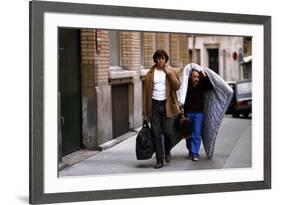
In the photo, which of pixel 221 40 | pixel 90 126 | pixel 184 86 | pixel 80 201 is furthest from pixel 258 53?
pixel 80 201

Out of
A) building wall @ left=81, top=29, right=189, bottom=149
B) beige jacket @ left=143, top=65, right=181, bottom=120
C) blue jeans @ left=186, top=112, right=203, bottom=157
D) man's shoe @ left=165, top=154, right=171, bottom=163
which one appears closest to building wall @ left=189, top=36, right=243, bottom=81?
building wall @ left=81, top=29, right=189, bottom=149

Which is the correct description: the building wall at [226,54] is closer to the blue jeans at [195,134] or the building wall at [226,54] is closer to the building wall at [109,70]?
the building wall at [109,70]

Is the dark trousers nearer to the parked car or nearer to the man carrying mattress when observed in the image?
the man carrying mattress

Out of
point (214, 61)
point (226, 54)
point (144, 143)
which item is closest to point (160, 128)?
point (144, 143)

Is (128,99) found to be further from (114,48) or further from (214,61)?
(214,61)

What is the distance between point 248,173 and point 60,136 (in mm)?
1919

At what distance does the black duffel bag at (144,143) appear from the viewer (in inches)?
220

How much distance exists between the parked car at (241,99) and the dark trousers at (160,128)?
2.17 feet

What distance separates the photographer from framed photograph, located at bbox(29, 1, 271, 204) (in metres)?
5.12

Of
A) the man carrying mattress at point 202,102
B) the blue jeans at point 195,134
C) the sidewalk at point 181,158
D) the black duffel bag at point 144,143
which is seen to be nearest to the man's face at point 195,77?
the man carrying mattress at point 202,102

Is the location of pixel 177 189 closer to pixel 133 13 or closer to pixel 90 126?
pixel 90 126

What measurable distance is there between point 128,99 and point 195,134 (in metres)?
0.75

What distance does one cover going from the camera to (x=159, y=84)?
18.4ft

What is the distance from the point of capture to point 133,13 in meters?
5.40
